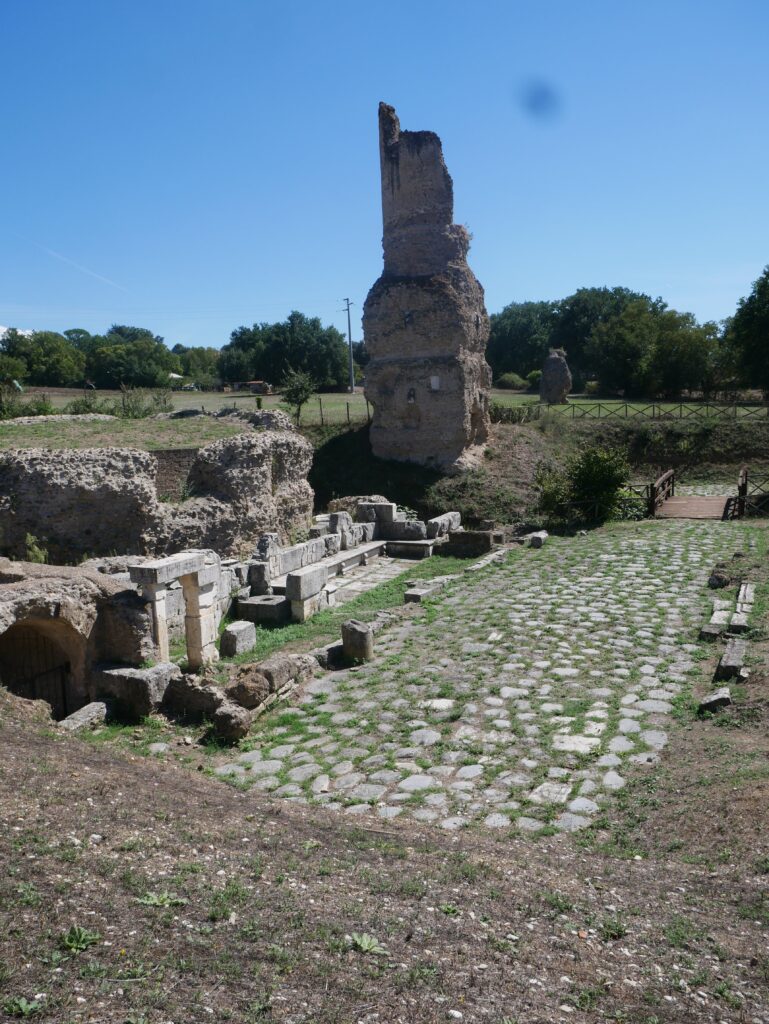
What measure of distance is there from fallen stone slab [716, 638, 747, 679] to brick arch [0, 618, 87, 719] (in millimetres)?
7853

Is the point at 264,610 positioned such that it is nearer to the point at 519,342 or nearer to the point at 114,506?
the point at 114,506

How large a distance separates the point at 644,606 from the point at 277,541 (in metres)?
7.44

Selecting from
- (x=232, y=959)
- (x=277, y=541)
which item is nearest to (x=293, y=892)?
(x=232, y=959)

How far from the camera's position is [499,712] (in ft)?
28.0

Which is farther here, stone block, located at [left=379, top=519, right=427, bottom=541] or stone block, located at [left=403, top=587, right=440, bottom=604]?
stone block, located at [left=379, top=519, right=427, bottom=541]

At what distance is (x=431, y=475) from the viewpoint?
2777cm

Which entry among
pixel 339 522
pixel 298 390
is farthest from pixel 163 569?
pixel 298 390

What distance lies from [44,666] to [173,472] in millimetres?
8752

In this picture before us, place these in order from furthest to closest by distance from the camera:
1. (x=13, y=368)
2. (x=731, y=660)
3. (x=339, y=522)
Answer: (x=13, y=368)
(x=339, y=522)
(x=731, y=660)

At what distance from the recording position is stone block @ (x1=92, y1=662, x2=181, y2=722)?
885 centimetres

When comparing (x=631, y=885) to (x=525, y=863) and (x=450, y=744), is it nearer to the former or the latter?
(x=525, y=863)

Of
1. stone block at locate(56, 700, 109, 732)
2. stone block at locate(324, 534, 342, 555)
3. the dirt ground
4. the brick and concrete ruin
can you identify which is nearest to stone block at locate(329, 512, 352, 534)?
stone block at locate(324, 534, 342, 555)

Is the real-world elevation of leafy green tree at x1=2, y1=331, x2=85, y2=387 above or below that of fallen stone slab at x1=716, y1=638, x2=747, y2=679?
above

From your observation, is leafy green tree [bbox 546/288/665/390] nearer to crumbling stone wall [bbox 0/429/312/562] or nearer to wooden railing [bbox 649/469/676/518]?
wooden railing [bbox 649/469/676/518]
